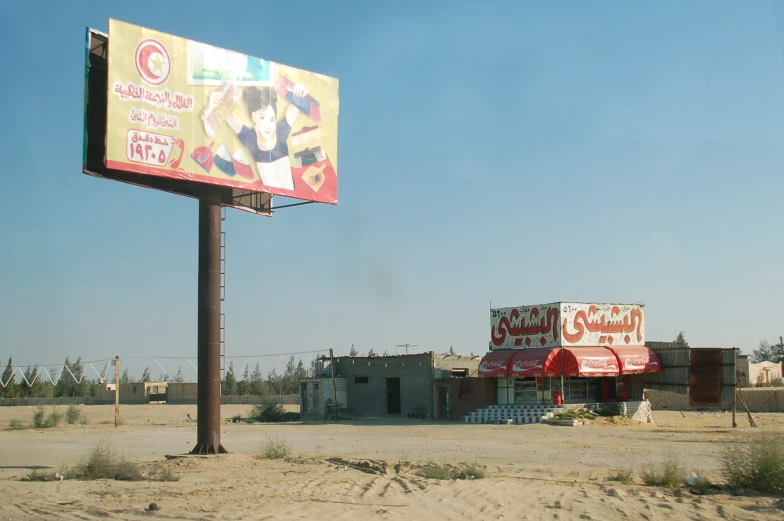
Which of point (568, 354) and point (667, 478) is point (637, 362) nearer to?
point (568, 354)

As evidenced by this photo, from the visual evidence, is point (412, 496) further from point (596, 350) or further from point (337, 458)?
point (596, 350)

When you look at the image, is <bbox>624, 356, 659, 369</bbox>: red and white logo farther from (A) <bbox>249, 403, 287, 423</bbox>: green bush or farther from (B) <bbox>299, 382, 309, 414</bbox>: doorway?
(A) <bbox>249, 403, 287, 423</bbox>: green bush

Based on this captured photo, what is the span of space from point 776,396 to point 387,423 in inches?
885

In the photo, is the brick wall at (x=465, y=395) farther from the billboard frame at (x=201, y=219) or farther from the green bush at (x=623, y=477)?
the green bush at (x=623, y=477)

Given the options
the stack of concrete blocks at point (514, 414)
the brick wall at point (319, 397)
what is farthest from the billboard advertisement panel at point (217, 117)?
the brick wall at point (319, 397)

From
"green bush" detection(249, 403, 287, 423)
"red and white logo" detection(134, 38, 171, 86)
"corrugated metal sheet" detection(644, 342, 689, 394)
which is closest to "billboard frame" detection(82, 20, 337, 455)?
"red and white logo" detection(134, 38, 171, 86)

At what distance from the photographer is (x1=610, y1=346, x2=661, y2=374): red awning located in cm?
3728

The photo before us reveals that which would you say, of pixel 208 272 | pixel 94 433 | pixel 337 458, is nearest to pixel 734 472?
pixel 337 458

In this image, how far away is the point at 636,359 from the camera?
124 feet

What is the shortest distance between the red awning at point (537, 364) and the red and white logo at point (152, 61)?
859 inches

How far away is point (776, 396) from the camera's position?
43.0 m

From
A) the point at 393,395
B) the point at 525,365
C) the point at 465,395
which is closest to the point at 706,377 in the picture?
the point at 525,365

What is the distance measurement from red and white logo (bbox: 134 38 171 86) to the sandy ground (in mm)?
10557

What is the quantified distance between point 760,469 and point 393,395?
32615 mm
